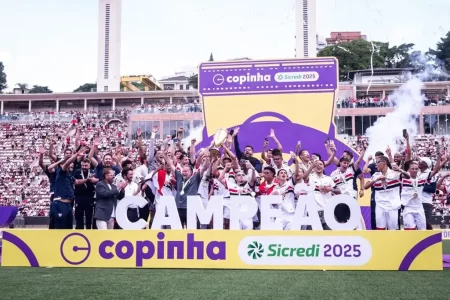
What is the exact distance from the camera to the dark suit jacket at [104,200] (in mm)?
9648

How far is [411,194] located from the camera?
9.70 metres

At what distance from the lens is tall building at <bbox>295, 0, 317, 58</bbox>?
44.3m

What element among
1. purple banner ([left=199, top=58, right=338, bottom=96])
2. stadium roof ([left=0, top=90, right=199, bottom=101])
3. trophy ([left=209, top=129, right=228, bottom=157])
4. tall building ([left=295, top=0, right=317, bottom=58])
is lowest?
trophy ([left=209, top=129, right=228, bottom=157])

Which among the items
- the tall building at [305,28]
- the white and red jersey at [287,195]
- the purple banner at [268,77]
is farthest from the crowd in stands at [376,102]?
the white and red jersey at [287,195]

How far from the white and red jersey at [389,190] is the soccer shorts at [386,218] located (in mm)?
77

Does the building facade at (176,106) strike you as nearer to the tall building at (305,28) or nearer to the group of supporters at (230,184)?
the tall building at (305,28)

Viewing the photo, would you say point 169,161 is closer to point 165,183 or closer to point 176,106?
point 165,183

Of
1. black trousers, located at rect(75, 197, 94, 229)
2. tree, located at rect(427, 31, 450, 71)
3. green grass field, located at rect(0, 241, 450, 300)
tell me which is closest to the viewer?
green grass field, located at rect(0, 241, 450, 300)

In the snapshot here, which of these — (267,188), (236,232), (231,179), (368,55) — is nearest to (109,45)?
(368,55)

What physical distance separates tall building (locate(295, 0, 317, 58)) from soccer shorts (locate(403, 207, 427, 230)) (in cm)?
3545

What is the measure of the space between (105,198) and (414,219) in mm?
5222

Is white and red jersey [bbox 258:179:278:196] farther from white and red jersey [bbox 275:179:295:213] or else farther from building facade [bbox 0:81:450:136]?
building facade [bbox 0:81:450:136]

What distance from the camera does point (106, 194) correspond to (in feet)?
31.6

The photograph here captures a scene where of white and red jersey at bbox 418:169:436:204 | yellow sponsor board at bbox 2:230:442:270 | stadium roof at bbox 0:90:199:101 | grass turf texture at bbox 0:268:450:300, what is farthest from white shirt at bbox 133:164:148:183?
stadium roof at bbox 0:90:199:101
